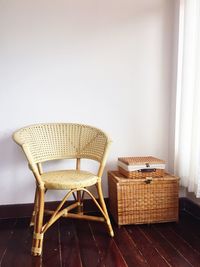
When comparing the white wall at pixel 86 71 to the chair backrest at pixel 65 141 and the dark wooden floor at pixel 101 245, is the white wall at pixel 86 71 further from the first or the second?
the dark wooden floor at pixel 101 245

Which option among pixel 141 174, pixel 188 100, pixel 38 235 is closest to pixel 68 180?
pixel 38 235

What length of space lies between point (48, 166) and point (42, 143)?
0.87ft

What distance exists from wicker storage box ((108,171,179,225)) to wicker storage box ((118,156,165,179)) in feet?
0.13

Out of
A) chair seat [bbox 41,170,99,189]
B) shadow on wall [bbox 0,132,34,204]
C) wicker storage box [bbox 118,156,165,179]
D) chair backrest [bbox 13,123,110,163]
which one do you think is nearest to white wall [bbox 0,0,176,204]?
shadow on wall [bbox 0,132,34,204]

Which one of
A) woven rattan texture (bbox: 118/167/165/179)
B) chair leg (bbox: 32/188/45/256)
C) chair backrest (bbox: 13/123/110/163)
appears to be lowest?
chair leg (bbox: 32/188/45/256)

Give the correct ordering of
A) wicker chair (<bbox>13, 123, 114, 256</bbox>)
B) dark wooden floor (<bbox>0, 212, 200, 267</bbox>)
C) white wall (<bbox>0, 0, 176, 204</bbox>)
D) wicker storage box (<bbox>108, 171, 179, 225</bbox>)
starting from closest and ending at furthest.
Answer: dark wooden floor (<bbox>0, 212, 200, 267</bbox>)
wicker chair (<bbox>13, 123, 114, 256</bbox>)
wicker storage box (<bbox>108, 171, 179, 225</bbox>)
white wall (<bbox>0, 0, 176, 204</bbox>)

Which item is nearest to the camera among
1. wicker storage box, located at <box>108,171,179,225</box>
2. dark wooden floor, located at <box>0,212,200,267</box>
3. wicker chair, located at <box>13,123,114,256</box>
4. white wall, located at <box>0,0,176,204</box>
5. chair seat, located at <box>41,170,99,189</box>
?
dark wooden floor, located at <box>0,212,200,267</box>

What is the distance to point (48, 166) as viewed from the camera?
2.21m

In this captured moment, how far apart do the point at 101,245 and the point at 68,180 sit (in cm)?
47

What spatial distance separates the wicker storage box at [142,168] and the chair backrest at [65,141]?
0.75ft

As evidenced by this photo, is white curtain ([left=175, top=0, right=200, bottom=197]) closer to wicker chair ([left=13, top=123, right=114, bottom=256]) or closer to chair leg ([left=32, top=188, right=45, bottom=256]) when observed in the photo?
wicker chair ([left=13, top=123, right=114, bottom=256])

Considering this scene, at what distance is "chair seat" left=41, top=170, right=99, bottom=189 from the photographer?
64.9 inches

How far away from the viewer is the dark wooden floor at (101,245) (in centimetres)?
155

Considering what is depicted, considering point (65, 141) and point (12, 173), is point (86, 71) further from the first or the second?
point (12, 173)
